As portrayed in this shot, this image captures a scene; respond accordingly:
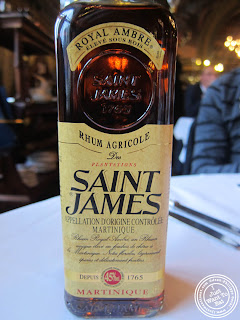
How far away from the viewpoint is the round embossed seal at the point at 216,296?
307 millimetres

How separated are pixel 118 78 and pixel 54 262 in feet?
0.90

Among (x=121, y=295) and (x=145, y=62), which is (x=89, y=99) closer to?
(x=145, y=62)

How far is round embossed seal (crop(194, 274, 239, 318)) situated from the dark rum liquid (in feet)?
0.66

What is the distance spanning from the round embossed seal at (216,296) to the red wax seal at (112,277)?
0.09 m

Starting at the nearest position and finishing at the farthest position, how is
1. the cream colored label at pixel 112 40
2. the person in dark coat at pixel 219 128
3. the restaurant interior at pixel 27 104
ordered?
the cream colored label at pixel 112 40 → the person in dark coat at pixel 219 128 → the restaurant interior at pixel 27 104

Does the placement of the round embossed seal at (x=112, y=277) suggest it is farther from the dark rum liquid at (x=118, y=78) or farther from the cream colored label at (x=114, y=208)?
the dark rum liquid at (x=118, y=78)

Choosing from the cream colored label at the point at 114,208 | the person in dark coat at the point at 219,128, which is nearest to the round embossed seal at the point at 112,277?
the cream colored label at the point at 114,208

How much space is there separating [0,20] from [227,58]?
11.4 ft

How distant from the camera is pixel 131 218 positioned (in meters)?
0.32

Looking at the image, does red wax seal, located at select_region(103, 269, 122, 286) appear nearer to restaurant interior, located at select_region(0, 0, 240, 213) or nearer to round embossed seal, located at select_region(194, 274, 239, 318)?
round embossed seal, located at select_region(194, 274, 239, 318)

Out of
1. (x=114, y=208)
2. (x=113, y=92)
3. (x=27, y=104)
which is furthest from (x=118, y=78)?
(x=27, y=104)

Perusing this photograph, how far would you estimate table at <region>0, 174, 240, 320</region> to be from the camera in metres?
0.31

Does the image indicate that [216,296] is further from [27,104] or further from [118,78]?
[27,104]

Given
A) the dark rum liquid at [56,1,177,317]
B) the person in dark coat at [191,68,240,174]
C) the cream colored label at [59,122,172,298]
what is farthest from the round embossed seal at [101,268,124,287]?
the person in dark coat at [191,68,240,174]
